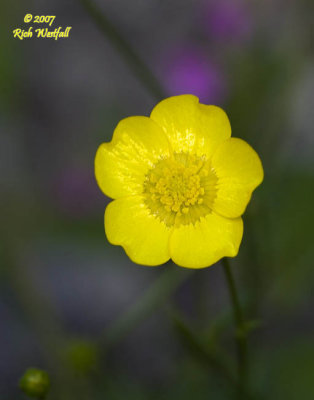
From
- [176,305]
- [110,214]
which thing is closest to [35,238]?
[176,305]

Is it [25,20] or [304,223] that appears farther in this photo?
[25,20]

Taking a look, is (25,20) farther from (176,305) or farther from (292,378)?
(292,378)

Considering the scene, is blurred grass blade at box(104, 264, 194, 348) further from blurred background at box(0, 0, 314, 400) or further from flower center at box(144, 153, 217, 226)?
flower center at box(144, 153, 217, 226)

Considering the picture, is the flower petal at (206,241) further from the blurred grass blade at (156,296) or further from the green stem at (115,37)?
the blurred grass blade at (156,296)

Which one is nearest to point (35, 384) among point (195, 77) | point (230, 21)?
point (195, 77)

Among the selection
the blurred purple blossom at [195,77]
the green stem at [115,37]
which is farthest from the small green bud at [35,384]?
the blurred purple blossom at [195,77]

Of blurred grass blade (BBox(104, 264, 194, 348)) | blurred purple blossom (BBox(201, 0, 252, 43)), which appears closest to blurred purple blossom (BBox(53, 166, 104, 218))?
blurred grass blade (BBox(104, 264, 194, 348))
